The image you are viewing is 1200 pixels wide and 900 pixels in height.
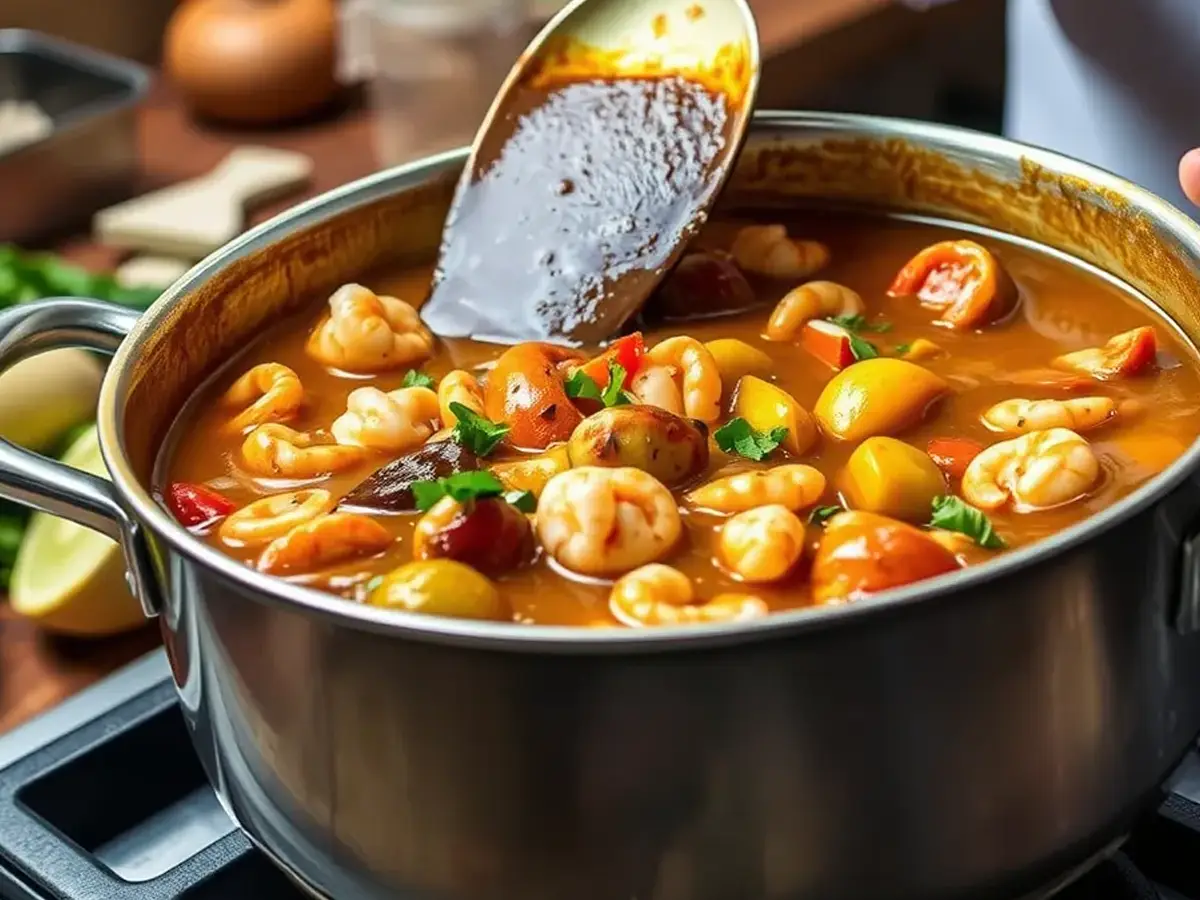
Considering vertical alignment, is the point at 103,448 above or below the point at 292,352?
above

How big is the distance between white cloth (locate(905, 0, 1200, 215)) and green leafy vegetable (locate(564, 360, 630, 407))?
67cm

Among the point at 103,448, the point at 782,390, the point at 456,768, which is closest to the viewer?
the point at 456,768

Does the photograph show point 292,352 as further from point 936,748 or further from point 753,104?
point 936,748

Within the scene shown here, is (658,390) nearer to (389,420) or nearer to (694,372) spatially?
(694,372)

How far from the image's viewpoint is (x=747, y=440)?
1106mm

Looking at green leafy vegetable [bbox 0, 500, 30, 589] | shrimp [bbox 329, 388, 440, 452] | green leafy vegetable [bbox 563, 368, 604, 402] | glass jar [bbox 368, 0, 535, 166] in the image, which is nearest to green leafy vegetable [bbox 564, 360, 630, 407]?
green leafy vegetable [bbox 563, 368, 604, 402]

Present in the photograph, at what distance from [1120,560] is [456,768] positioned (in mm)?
331

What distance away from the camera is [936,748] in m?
0.78

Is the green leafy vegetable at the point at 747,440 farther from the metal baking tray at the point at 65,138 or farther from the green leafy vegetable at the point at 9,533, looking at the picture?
the metal baking tray at the point at 65,138

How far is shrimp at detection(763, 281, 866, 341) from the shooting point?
1305mm

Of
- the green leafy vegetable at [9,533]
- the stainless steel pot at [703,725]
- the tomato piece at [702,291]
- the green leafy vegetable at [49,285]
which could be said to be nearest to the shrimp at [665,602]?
the stainless steel pot at [703,725]

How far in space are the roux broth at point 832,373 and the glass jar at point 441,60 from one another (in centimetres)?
80

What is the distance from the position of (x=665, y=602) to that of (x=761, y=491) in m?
0.15

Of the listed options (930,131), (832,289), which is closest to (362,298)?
(832,289)
